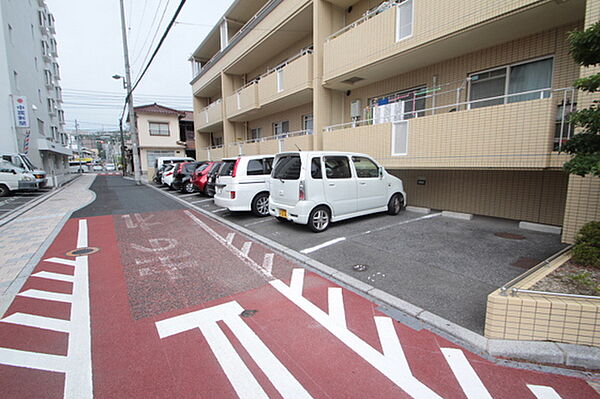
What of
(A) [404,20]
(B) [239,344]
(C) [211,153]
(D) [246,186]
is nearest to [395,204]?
(D) [246,186]

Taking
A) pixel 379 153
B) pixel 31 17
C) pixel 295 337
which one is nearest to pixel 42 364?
pixel 295 337

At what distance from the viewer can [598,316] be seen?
8.32ft

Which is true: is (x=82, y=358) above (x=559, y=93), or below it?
below

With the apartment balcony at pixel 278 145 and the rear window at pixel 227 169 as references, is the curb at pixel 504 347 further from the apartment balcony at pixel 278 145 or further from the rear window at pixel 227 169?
the apartment balcony at pixel 278 145

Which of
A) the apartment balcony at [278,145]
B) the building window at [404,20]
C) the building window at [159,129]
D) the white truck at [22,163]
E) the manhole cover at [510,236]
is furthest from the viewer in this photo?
the building window at [159,129]

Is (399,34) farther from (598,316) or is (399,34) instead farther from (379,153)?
(598,316)

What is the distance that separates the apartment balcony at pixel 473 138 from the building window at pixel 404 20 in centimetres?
207

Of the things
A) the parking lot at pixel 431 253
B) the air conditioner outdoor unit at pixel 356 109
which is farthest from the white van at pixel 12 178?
the air conditioner outdoor unit at pixel 356 109

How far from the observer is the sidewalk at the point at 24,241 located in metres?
4.27

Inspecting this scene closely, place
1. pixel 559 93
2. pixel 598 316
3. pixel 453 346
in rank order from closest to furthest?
pixel 598 316, pixel 453 346, pixel 559 93

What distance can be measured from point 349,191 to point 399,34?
166 inches

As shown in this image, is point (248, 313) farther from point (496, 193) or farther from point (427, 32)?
point (427, 32)

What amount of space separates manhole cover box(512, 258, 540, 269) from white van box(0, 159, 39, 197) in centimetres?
1922

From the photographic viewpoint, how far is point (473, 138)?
605 cm
